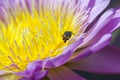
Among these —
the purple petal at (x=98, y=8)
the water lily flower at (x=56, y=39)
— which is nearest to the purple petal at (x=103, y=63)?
the water lily flower at (x=56, y=39)

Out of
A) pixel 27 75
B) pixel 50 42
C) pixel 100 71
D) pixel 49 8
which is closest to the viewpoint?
pixel 27 75

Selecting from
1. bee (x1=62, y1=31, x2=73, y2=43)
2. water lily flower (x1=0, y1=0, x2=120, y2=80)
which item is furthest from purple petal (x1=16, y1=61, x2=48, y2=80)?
bee (x1=62, y1=31, x2=73, y2=43)

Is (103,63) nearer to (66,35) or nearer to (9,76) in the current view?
(66,35)

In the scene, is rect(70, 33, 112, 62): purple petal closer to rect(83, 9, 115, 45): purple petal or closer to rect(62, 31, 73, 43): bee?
rect(83, 9, 115, 45): purple petal

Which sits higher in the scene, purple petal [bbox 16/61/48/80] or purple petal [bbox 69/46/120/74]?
purple petal [bbox 16/61/48/80]

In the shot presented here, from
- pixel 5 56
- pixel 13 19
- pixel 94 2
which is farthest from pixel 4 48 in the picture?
pixel 94 2


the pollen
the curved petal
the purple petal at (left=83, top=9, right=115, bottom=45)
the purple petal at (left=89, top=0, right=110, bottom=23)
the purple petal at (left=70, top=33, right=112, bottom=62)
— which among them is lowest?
the purple petal at (left=70, top=33, right=112, bottom=62)

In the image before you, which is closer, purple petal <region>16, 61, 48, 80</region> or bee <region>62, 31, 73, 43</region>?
purple petal <region>16, 61, 48, 80</region>

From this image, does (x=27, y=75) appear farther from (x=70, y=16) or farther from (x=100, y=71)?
(x=70, y=16)
